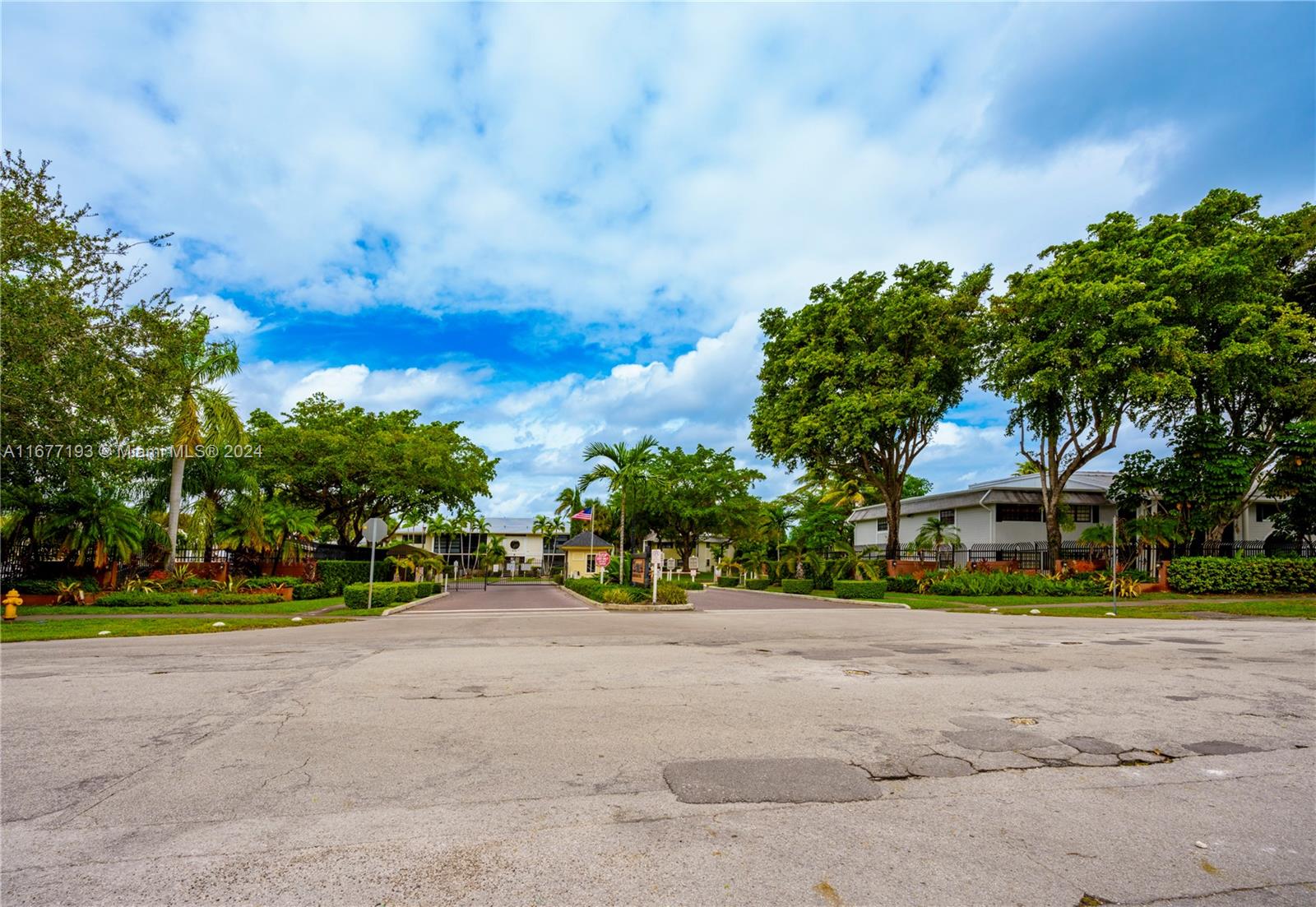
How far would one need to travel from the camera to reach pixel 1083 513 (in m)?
41.1

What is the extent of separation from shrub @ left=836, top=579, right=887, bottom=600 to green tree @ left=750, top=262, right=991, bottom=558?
23.1ft

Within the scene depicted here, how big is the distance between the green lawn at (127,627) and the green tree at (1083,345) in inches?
1076

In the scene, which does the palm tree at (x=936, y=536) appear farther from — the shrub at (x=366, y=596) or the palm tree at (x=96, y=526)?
the palm tree at (x=96, y=526)

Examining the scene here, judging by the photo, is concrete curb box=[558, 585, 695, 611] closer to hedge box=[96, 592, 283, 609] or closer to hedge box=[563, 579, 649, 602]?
hedge box=[563, 579, 649, 602]

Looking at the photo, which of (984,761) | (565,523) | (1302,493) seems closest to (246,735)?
(984,761)

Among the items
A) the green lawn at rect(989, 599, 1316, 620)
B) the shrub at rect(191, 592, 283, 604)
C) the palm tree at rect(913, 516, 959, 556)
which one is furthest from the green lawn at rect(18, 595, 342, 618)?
the palm tree at rect(913, 516, 959, 556)

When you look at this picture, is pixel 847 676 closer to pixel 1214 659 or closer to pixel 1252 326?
pixel 1214 659

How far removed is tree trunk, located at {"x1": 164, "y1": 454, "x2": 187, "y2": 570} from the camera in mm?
26969

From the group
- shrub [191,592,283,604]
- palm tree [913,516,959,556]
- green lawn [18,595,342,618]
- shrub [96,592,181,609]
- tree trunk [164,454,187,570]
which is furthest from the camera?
palm tree [913,516,959,556]

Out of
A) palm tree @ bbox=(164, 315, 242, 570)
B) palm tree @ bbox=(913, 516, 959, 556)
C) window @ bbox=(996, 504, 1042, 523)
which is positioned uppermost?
Result: palm tree @ bbox=(164, 315, 242, 570)

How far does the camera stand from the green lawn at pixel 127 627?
14.2m

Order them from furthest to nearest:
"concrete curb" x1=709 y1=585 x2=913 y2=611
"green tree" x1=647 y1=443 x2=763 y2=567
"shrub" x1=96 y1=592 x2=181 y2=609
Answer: "green tree" x1=647 y1=443 x2=763 y2=567
"concrete curb" x1=709 y1=585 x2=913 y2=611
"shrub" x1=96 y1=592 x2=181 y2=609

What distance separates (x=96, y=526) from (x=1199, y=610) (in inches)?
1340

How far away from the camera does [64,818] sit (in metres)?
4.27
